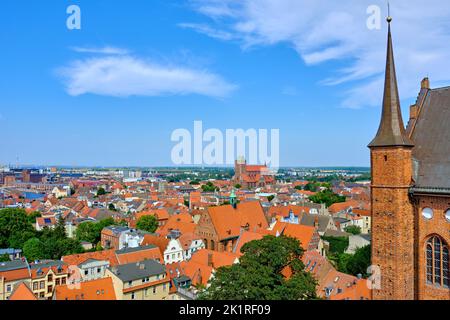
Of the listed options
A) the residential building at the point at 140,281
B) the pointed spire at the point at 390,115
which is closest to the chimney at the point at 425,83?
the pointed spire at the point at 390,115

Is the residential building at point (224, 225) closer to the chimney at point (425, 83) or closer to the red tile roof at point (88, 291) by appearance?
the red tile roof at point (88, 291)

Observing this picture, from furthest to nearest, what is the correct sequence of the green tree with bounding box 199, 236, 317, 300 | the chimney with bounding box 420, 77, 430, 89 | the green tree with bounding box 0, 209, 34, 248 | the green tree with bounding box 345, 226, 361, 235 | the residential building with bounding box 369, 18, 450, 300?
1. the green tree with bounding box 345, 226, 361, 235
2. the green tree with bounding box 0, 209, 34, 248
3. the green tree with bounding box 199, 236, 317, 300
4. the chimney with bounding box 420, 77, 430, 89
5. the residential building with bounding box 369, 18, 450, 300

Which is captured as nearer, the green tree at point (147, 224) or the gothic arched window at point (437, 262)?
the gothic arched window at point (437, 262)

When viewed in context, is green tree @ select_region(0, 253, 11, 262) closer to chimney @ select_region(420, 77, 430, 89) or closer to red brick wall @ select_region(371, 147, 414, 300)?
red brick wall @ select_region(371, 147, 414, 300)

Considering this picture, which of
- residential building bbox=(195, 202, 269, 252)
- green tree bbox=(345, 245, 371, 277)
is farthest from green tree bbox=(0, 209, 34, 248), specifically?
green tree bbox=(345, 245, 371, 277)

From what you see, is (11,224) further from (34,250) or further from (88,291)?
(88,291)

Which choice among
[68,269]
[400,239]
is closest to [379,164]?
[400,239]
